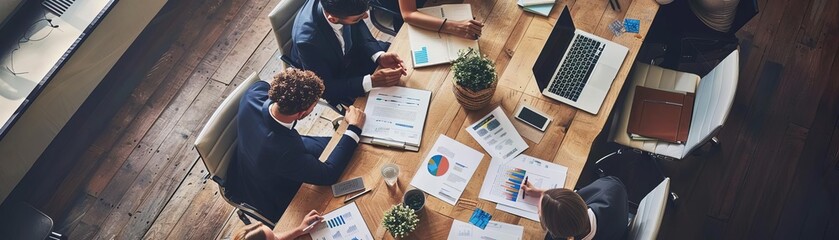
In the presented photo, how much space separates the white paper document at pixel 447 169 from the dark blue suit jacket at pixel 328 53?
18.3 inches

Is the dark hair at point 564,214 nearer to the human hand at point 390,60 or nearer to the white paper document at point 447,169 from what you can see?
the white paper document at point 447,169

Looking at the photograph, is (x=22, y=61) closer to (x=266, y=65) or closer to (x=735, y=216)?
(x=266, y=65)

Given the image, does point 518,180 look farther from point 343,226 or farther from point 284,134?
point 284,134

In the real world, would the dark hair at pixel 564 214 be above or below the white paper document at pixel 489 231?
above

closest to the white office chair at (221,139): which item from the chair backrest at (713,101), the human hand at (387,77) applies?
the human hand at (387,77)

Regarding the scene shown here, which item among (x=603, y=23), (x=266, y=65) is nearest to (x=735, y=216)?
(x=603, y=23)

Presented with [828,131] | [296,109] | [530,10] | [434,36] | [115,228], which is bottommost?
[115,228]

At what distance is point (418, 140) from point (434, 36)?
0.56 m

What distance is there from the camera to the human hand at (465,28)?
2.65 metres

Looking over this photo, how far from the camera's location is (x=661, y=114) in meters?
2.79

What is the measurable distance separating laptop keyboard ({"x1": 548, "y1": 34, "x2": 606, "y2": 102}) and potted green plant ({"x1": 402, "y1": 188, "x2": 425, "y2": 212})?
2.47ft

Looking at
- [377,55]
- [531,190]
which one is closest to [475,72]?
[531,190]

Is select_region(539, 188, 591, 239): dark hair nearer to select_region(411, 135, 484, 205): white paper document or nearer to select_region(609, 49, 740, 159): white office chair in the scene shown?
select_region(411, 135, 484, 205): white paper document

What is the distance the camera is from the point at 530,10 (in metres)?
2.75
